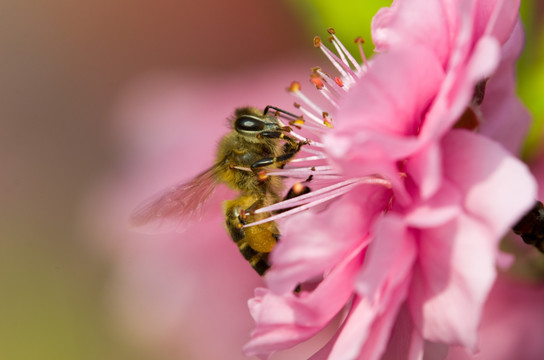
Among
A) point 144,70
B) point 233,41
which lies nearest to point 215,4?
point 233,41

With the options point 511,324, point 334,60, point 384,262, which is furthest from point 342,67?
point 511,324

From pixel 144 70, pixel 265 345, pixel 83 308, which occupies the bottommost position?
pixel 83 308

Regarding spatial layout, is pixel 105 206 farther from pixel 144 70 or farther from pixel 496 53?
pixel 496 53

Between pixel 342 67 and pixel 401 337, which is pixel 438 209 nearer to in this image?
pixel 401 337

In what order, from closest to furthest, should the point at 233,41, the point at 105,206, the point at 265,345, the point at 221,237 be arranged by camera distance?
the point at 265,345 → the point at 221,237 → the point at 105,206 → the point at 233,41

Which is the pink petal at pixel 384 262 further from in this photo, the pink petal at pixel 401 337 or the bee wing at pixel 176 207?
the bee wing at pixel 176 207

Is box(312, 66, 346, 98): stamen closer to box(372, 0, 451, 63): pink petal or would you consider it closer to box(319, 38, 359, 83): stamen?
box(319, 38, 359, 83): stamen

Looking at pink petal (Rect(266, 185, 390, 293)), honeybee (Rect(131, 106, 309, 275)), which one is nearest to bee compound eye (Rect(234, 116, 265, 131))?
honeybee (Rect(131, 106, 309, 275))
